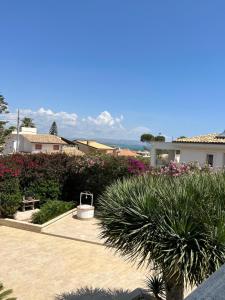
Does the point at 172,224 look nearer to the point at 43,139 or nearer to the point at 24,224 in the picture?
the point at 24,224

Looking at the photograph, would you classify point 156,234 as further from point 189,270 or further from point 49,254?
point 49,254

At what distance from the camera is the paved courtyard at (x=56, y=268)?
954 centimetres

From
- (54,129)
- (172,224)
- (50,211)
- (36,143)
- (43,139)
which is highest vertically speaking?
(54,129)

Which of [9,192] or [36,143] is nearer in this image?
[9,192]

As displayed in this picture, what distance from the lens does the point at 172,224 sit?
5.15 meters

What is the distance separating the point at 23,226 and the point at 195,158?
23119 millimetres

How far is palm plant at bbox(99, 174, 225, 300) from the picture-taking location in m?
4.95

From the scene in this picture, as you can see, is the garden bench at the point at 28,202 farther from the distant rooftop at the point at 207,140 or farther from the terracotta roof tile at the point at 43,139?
the terracotta roof tile at the point at 43,139

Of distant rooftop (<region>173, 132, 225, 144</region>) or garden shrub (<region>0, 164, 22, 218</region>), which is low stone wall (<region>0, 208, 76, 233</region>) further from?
distant rooftop (<region>173, 132, 225, 144</region>)

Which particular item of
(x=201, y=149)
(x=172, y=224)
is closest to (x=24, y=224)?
(x=172, y=224)

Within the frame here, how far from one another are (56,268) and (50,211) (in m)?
6.25

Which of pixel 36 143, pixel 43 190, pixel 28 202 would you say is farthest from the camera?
pixel 36 143

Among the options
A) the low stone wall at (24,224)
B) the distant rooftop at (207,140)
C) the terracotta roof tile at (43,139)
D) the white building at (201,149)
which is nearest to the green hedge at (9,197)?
the low stone wall at (24,224)

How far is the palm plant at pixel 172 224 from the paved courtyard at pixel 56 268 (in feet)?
Result: 12.3
